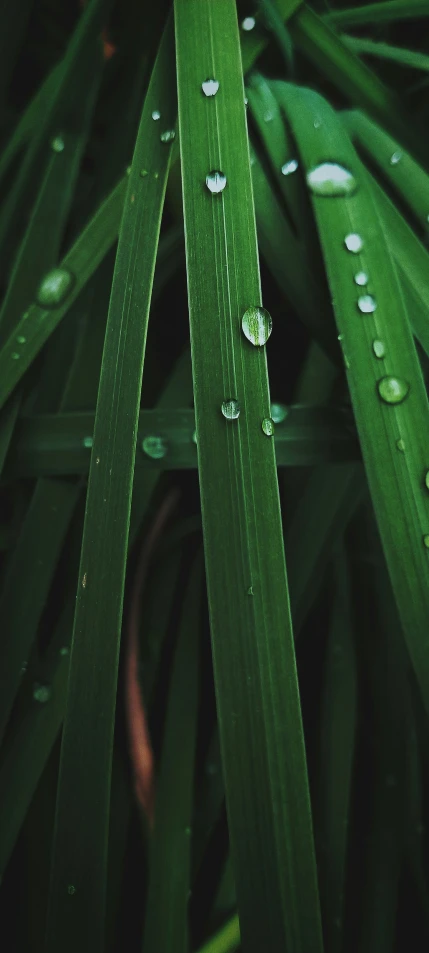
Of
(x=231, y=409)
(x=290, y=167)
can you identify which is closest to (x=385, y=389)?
(x=231, y=409)

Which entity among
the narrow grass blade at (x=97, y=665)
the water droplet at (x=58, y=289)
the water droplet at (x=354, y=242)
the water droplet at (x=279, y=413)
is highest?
the water droplet at (x=58, y=289)

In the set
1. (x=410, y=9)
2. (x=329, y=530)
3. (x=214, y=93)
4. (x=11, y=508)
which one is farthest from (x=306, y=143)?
(x=11, y=508)

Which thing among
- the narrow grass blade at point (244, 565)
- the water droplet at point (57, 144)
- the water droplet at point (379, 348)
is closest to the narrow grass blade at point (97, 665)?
the narrow grass blade at point (244, 565)

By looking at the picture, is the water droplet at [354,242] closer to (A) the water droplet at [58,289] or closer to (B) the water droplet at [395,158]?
(B) the water droplet at [395,158]

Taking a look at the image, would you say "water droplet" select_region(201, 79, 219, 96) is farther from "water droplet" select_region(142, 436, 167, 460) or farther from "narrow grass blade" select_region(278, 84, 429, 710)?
"water droplet" select_region(142, 436, 167, 460)

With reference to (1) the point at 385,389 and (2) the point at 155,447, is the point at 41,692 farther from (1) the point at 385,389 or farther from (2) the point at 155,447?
(1) the point at 385,389
